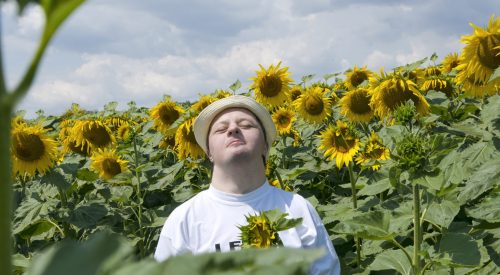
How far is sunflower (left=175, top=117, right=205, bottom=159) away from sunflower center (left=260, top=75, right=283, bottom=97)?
157cm

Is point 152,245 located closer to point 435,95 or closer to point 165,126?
point 165,126

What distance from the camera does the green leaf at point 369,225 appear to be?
2.75 metres

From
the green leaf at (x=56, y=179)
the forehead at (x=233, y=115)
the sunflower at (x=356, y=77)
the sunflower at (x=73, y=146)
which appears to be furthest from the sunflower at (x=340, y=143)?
the sunflower at (x=356, y=77)

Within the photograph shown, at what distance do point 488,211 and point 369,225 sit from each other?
0.53 metres

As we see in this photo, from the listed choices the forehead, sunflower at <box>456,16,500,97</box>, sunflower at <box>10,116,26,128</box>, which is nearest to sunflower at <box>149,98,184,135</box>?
sunflower at <box>10,116,26,128</box>

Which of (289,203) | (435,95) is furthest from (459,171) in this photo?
(435,95)

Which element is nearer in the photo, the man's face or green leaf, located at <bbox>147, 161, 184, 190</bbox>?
the man's face

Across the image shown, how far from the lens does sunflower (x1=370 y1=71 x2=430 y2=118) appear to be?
14.5ft

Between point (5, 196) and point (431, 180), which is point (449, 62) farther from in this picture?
Result: point (5, 196)

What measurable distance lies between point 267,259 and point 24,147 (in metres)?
4.28

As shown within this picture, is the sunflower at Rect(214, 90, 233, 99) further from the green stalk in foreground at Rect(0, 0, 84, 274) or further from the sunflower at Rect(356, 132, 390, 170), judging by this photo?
the green stalk in foreground at Rect(0, 0, 84, 274)

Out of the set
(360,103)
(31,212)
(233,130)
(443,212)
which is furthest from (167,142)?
(443,212)

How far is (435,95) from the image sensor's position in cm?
487

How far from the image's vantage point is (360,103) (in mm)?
5434
